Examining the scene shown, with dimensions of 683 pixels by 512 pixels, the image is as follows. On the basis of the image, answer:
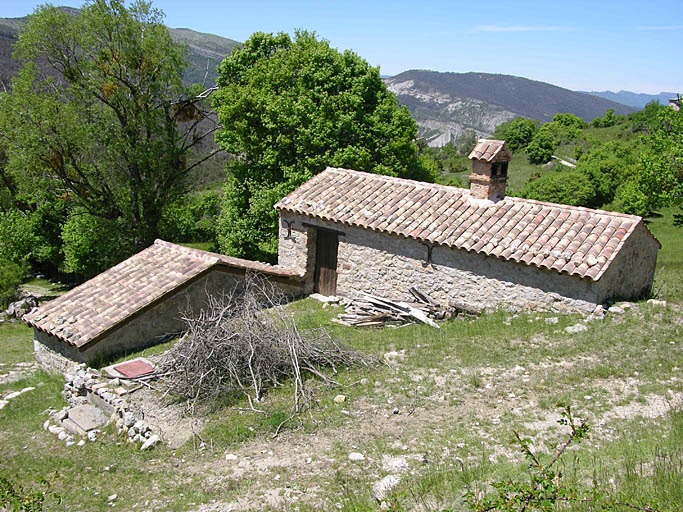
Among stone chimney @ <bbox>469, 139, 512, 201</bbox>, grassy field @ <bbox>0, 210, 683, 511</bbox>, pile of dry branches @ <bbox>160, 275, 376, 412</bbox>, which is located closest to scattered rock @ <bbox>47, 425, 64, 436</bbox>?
grassy field @ <bbox>0, 210, 683, 511</bbox>

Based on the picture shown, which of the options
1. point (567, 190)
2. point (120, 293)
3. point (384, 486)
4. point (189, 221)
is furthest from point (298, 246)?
point (567, 190)

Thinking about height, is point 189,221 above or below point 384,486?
below

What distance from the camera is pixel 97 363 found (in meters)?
11.6

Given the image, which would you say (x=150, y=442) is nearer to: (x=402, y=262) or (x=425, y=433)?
(x=425, y=433)

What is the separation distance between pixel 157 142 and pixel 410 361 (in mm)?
17429

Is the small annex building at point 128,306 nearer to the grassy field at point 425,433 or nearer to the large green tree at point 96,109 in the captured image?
the grassy field at point 425,433

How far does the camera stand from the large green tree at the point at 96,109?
21.9 meters

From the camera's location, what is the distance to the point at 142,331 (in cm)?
1232

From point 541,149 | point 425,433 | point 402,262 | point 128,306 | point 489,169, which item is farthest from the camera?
point 541,149

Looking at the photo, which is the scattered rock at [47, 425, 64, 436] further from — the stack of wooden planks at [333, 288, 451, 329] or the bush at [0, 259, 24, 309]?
the bush at [0, 259, 24, 309]

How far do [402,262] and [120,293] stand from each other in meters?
6.75

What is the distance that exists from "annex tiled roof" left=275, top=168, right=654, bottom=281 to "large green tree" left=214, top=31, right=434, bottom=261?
345 cm

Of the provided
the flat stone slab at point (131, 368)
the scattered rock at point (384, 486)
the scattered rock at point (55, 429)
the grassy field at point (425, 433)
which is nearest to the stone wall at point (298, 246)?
the grassy field at point (425, 433)

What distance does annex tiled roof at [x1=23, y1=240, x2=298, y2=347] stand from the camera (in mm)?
11855
